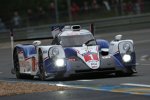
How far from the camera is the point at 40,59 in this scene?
51.8 ft

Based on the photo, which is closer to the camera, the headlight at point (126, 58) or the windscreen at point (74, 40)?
the headlight at point (126, 58)

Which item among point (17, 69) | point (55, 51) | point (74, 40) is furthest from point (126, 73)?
point (17, 69)

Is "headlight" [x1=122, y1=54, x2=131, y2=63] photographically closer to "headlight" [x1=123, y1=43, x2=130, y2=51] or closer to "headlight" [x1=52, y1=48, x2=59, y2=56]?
"headlight" [x1=123, y1=43, x2=130, y2=51]

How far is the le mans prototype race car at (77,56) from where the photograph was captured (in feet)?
49.7

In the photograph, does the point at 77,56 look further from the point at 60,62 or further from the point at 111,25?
the point at 111,25

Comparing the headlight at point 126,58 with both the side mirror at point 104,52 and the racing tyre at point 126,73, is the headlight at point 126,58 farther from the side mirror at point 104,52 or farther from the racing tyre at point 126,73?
the side mirror at point 104,52

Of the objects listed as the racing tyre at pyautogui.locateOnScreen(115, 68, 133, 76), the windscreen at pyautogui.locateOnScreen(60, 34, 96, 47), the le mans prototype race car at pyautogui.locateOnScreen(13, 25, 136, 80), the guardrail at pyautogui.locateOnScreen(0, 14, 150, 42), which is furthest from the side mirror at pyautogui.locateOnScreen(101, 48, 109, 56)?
the guardrail at pyautogui.locateOnScreen(0, 14, 150, 42)

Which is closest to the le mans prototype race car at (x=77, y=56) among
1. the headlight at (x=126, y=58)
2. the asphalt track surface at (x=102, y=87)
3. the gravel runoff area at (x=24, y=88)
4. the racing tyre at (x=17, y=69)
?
the headlight at (x=126, y=58)

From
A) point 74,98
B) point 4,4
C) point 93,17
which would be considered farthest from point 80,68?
point 4,4

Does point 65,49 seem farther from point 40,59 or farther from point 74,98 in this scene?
point 74,98

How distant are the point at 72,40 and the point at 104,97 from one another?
534cm

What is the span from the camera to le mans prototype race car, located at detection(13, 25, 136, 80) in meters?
15.1

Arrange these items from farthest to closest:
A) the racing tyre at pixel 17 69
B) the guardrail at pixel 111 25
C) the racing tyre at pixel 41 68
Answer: the guardrail at pixel 111 25 → the racing tyre at pixel 17 69 → the racing tyre at pixel 41 68

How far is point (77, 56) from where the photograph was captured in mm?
15266
